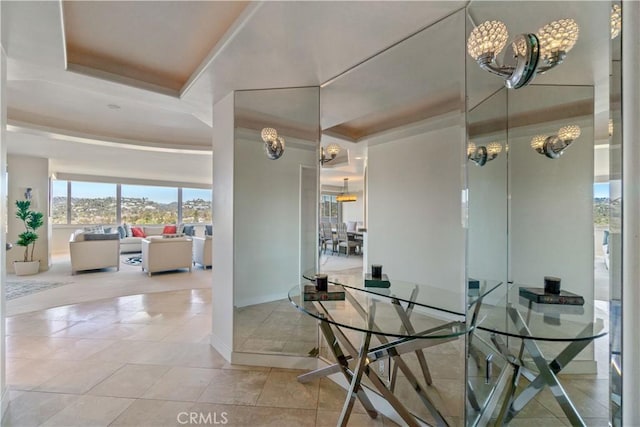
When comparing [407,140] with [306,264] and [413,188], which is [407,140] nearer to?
[413,188]

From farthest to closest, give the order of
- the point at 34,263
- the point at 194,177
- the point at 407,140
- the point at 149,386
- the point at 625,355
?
the point at 194,177, the point at 34,263, the point at 407,140, the point at 149,386, the point at 625,355

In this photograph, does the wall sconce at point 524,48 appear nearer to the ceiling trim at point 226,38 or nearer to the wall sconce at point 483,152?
the wall sconce at point 483,152

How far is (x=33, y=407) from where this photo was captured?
1.78 metres

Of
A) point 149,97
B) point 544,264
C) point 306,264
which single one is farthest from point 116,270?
point 544,264

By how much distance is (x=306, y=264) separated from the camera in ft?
8.80

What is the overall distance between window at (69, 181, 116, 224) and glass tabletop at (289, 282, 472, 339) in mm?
10523

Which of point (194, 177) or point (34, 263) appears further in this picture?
point (194, 177)

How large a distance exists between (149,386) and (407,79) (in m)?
3.09

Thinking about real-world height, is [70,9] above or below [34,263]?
above

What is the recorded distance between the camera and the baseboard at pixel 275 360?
7.54 ft

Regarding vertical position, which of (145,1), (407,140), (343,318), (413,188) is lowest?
(343,318)

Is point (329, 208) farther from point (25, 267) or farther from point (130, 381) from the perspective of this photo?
point (25, 267)

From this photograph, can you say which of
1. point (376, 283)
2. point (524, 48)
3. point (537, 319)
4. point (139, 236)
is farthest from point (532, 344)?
point (139, 236)

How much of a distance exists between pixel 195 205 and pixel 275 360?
10.3 metres
